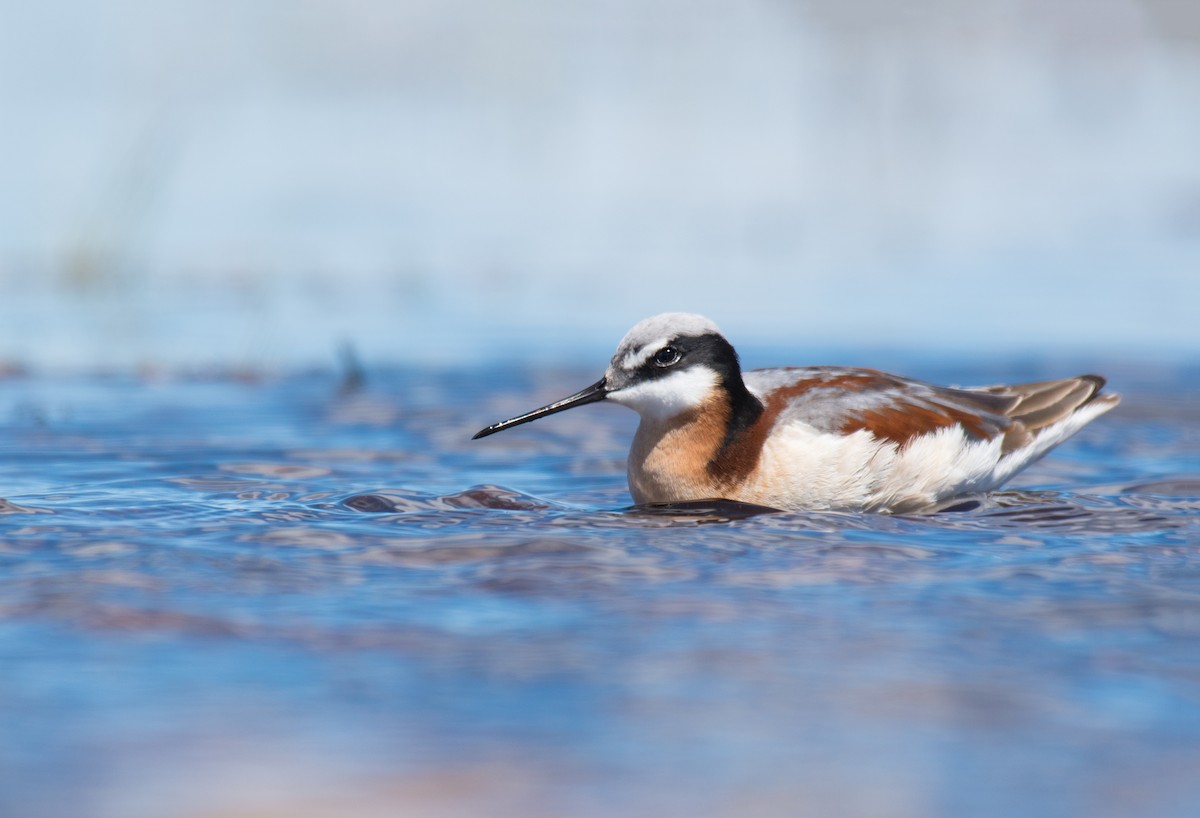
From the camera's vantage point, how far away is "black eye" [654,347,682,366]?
7.77 metres

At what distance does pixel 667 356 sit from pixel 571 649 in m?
2.79

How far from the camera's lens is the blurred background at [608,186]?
14.9 meters

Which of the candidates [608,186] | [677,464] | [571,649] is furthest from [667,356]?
[608,186]

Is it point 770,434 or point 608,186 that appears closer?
point 770,434

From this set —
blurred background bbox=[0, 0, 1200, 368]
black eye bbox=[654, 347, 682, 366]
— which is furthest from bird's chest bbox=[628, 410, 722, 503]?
blurred background bbox=[0, 0, 1200, 368]

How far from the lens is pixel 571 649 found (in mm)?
5223

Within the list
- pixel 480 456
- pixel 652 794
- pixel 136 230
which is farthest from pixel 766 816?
pixel 136 230

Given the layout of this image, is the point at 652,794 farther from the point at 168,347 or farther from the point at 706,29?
the point at 706,29

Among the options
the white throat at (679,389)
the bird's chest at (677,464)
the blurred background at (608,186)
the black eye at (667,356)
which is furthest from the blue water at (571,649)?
the blurred background at (608,186)

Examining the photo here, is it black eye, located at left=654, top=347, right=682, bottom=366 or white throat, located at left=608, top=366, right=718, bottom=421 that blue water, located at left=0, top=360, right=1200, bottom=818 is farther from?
black eye, located at left=654, top=347, right=682, bottom=366

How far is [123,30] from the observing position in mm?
23219

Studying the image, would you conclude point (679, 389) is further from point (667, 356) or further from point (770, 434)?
point (770, 434)

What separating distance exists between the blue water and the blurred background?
224 inches

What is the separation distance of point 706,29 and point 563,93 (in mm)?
3696
